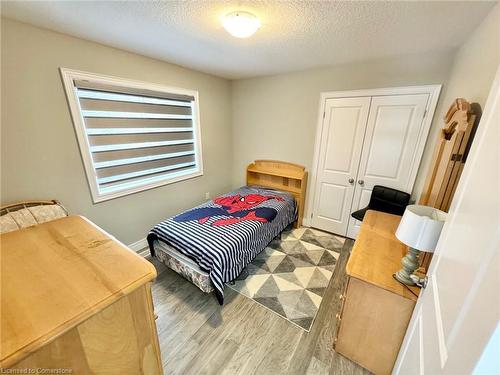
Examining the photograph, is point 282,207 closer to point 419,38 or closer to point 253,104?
point 253,104

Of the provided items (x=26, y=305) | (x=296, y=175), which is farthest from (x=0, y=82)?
(x=296, y=175)

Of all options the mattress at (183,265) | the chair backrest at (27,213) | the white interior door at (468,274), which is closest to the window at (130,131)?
the chair backrest at (27,213)

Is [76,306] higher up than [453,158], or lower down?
lower down

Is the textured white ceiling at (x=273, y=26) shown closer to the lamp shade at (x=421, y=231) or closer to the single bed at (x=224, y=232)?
the lamp shade at (x=421, y=231)

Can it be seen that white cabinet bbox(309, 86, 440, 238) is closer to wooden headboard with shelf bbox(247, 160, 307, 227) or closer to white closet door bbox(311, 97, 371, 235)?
white closet door bbox(311, 97, 371, 235)

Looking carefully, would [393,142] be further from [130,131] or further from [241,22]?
[130,131]

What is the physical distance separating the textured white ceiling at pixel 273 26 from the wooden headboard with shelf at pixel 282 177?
1549 mm

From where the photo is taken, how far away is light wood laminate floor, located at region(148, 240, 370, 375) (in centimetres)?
142

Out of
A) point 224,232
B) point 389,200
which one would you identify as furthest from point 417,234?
point 389,200

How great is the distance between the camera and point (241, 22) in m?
1.41

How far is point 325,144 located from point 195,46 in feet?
6.74

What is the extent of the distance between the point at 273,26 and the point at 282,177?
217 cm

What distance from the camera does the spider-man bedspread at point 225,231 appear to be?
181 cm

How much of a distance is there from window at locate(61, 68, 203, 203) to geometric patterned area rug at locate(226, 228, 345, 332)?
174 cm
